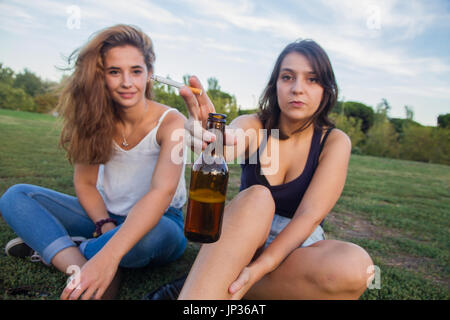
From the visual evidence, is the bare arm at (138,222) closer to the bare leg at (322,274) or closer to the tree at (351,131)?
the bare leg at (322,274)

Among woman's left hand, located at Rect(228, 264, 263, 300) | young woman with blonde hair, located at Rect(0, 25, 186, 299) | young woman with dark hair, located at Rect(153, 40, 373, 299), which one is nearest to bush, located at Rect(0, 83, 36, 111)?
young woman with blonde hair, located at Rect(0, 25, 186, 299)

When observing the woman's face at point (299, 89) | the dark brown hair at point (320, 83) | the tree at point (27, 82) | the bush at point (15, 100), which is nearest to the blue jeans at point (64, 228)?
the dark brown hair at point (320, 83)

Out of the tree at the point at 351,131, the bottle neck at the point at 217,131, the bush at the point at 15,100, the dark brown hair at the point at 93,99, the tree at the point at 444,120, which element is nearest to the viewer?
the bottle neck at the point at 217,131

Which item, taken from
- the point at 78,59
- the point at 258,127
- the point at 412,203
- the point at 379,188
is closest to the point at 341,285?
the point at 258,127

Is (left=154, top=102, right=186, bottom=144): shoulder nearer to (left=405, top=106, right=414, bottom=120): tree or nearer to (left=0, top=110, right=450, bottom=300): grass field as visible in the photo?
(left=0, top=110, right=450, bottom=300): grass field

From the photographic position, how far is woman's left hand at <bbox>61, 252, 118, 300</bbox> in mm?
1727

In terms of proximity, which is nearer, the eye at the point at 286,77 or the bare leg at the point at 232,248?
the bare leg at the point at 232,248

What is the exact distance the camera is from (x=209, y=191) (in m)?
1.81

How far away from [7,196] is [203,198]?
5.61 feet

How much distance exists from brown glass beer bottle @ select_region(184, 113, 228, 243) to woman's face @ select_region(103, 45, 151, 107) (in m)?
1.03

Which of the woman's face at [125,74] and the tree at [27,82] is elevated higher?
the tree at [27,82]

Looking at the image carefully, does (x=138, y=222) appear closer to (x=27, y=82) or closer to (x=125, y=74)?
(x=125, y=74)

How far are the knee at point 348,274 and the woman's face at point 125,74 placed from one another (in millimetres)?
1765

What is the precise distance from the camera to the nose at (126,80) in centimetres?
243
